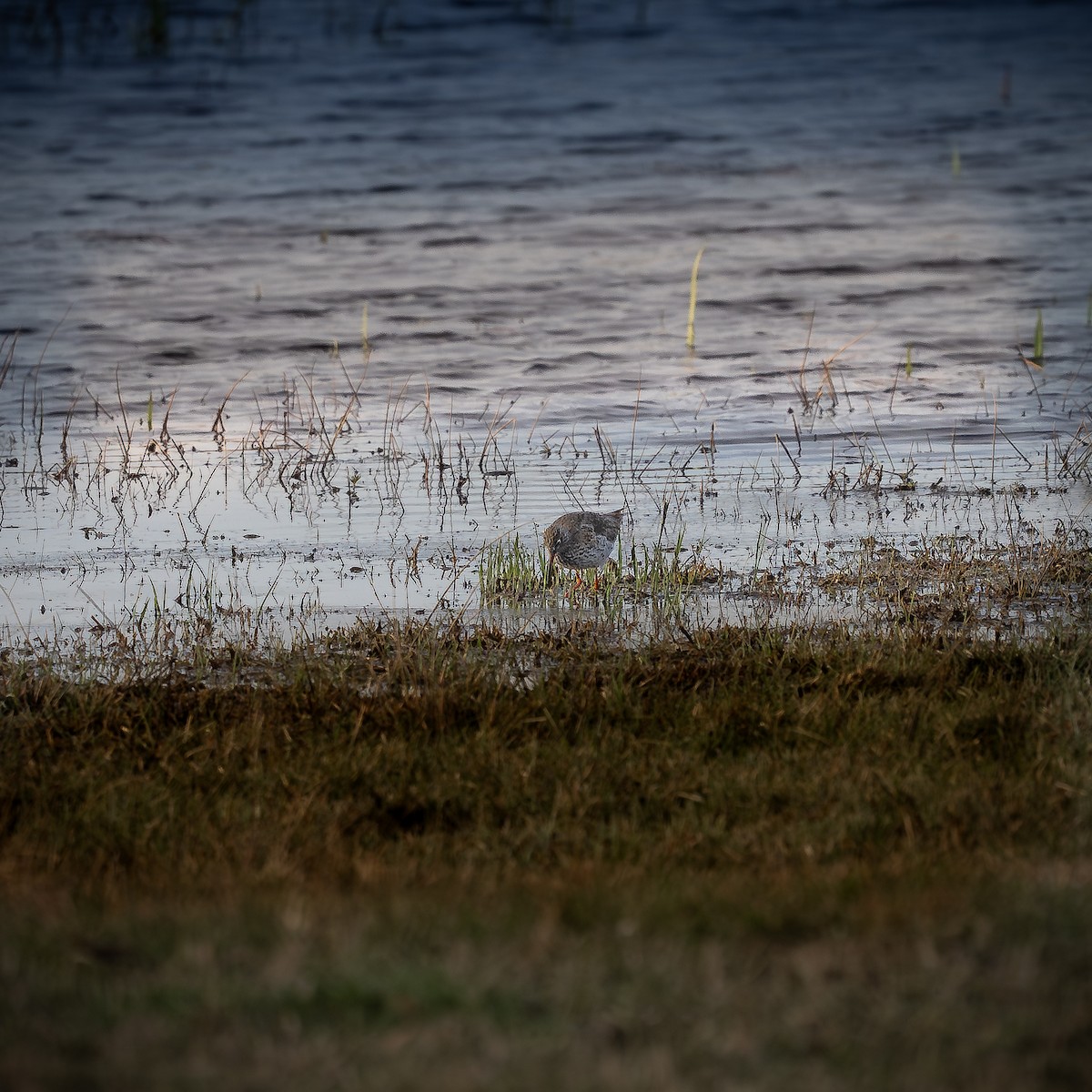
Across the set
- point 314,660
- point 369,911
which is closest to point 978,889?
point 369,911

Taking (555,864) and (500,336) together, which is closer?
(555,864)

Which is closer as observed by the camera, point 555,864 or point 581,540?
point 555,864

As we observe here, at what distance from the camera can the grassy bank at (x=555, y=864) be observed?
8.05 ft

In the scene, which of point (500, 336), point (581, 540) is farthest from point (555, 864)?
point (500, 336)

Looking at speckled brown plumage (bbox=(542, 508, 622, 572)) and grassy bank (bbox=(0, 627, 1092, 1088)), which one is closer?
grassy bank (bbox=(0, 627, 1092, 1088))

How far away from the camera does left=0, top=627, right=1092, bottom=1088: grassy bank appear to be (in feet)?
8.05

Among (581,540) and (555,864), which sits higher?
(581,540)

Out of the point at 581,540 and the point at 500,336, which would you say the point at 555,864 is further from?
the point at 500,336

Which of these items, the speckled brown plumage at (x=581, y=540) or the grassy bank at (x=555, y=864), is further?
the speckled brown plumage at (x=581, y=540)

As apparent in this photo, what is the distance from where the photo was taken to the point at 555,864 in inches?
153

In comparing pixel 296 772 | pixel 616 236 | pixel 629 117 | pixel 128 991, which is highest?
pixel 629 117

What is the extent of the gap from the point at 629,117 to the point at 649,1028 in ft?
54.7

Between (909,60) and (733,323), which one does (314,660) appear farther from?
(909,60)

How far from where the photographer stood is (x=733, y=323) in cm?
1302
